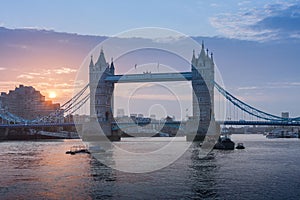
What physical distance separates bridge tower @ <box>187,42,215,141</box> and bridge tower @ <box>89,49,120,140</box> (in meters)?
21.6

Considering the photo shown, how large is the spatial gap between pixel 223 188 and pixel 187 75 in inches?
2854

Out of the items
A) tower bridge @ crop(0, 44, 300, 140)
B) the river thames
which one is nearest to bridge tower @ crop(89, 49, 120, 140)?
tower bridge @ crop(0, 44, 300, 140)

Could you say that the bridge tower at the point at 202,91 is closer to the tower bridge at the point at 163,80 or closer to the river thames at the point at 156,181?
the tower bridge at the point at 163,80

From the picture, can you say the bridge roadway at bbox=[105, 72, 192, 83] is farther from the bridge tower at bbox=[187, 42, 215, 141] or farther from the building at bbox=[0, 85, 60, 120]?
the building at bbox=[0, 85, 60, 120]

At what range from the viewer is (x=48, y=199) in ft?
82.0

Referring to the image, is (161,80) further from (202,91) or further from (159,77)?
(202,91)

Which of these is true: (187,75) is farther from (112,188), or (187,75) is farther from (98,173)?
(112,188)

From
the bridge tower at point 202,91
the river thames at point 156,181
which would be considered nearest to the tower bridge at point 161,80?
the bridge tower at point 202,91

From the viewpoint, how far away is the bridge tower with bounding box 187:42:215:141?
3765 inches

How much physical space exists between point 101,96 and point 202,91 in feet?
82.1

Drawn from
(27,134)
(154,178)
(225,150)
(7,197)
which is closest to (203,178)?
(154,178)

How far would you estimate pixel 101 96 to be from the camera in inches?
4235

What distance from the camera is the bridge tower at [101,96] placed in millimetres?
105938

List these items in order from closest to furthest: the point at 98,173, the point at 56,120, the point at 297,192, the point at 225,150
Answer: the point at 297,192 → the point at 98,173 → the point at 225,150 → the point at 56,120
